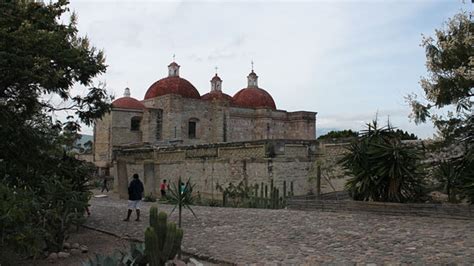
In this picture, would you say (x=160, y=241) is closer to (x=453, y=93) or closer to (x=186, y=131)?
(x=453, y=93)

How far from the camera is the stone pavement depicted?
27.1ft

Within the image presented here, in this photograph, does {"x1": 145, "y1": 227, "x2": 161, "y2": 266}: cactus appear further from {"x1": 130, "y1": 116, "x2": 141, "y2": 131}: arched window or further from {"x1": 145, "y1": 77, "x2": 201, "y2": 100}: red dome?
{"x1": 145, "y1": 77, "x2": 201, "y2": 100}: red dome

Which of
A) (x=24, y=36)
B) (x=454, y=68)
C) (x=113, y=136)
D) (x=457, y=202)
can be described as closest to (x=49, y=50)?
(x=24, y=36)

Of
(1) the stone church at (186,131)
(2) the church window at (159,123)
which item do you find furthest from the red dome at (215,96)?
(2) the church window at (159,123)

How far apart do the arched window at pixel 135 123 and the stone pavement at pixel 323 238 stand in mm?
26126

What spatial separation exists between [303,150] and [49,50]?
1404 cm

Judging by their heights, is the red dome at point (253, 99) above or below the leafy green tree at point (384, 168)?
above

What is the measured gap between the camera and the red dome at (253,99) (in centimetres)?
A: 4419

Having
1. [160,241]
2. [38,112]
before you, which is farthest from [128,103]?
[160,241]

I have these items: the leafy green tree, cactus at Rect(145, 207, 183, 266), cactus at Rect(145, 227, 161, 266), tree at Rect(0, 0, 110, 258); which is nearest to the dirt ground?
tree at Rect(0, 0, 110, 258)

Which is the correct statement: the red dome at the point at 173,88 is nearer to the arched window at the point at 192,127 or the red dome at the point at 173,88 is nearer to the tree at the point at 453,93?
the arched window at the point at 192,127

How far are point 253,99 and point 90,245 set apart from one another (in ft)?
115

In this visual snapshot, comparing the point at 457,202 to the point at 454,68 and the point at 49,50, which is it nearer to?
the point at 454,68

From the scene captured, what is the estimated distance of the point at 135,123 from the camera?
40188 mm
